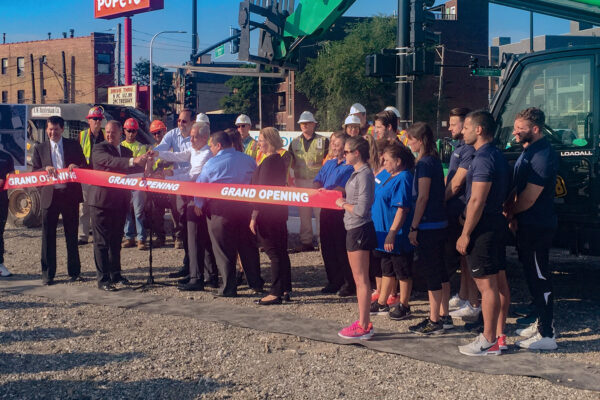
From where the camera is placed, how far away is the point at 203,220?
25.9ft

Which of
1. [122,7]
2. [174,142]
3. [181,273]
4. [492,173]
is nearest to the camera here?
[492,173]

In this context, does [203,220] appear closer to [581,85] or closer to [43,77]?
[581,85]

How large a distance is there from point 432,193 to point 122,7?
1425 inches

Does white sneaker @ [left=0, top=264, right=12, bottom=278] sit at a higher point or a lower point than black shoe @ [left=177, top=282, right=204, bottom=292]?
higher

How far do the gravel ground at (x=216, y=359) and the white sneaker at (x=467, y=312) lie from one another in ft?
1.13

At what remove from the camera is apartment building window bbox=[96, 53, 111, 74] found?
63.5m

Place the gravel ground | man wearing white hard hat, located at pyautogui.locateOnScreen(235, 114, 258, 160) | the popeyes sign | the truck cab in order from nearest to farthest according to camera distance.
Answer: the gravel ground < the truck cab < man wearing white hard hat, located at pyautogui.locateOnScreen(235, 114, 258, 160) < the popeyes sign

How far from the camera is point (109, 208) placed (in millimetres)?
7867

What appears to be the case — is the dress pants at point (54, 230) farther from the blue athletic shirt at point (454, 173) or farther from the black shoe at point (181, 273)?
the blue athletic shirt at point (454, 173)

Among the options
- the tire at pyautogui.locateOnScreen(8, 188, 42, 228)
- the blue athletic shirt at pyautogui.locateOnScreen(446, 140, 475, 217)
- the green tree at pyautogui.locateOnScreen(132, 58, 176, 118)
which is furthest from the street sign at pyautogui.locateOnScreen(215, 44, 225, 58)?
the green tree at pyautogui.locateOnScreen(132, 58, 176, 118)

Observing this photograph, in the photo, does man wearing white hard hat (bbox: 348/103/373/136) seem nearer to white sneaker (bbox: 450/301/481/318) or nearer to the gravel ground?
the gravel ground

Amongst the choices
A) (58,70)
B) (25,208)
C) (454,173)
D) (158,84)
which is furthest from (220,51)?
(58,70)

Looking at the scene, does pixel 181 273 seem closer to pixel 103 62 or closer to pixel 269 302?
pixel 269 302

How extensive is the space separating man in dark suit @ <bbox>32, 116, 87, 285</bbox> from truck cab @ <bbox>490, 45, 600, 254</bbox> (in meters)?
5.33
